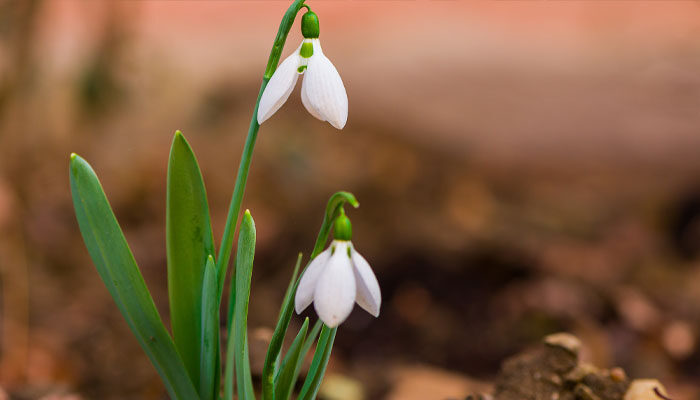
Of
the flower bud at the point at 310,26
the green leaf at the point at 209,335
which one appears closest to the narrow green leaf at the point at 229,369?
the green leaf at the point at 209,335

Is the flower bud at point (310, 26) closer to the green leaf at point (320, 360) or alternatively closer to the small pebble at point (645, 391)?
the green leaf at point (320, 360)

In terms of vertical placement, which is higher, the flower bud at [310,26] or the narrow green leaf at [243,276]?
the flower bud at [310,26]

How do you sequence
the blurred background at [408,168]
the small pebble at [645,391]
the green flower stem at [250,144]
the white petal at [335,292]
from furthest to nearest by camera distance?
the blurred background at [408,168] < the small pebble at [645,391] < the green flower stem at [250,144] < the white petal at [335,292]

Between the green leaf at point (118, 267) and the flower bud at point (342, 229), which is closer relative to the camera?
the flower bud at point (342, 229)

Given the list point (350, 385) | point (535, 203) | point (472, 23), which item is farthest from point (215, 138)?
point (350, 385)

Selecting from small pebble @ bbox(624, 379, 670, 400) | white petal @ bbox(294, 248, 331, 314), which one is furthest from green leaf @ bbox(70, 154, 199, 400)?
small pebble @ bbox(624, 379, 670, 400)

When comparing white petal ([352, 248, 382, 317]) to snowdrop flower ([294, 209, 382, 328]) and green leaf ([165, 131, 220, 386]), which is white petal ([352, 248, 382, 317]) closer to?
snowdrop flower ([294, 209, 382, 328])
